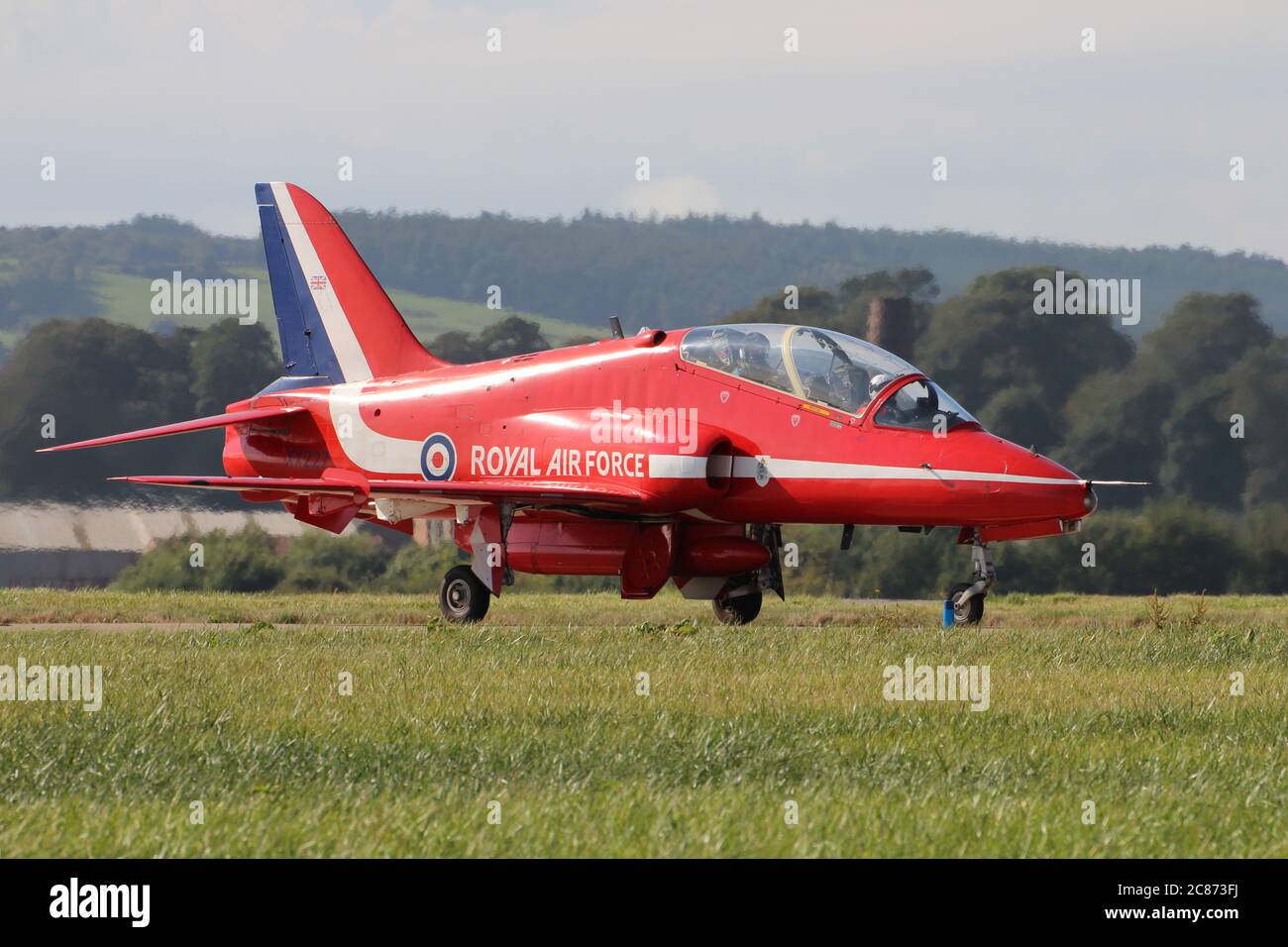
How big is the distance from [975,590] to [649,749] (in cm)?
926

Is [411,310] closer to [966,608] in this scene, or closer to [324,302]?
[324,302]

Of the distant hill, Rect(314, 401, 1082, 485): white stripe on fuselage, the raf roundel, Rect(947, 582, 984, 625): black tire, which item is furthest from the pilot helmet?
the distant hill

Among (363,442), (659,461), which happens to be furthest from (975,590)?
(363,442)

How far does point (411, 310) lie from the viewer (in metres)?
58.2

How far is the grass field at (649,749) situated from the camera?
6602 millimetres

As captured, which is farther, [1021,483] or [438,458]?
[438,458]

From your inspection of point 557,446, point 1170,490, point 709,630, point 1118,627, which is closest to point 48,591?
point 557,446

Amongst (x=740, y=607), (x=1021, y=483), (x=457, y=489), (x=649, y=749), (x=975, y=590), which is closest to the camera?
(x=649, y=749)

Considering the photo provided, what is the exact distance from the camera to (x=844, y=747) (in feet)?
28.4

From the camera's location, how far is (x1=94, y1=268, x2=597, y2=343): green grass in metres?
52.2

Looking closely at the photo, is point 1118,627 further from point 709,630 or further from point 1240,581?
point 1240,581

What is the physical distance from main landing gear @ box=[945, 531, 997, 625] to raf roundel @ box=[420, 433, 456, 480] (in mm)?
6043

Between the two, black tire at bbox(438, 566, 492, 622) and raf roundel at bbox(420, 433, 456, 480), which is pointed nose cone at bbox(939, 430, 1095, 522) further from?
raf roundel at bbox(420, 433, 456, 480)

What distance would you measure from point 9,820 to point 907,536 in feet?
108
